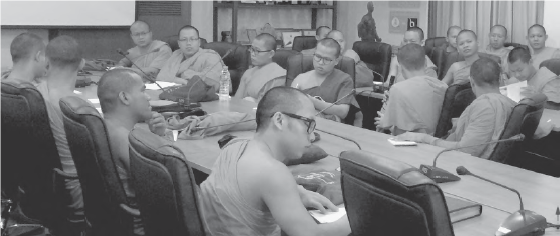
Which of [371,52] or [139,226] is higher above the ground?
[371,52]

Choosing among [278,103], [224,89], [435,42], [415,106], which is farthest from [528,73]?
[278,103]

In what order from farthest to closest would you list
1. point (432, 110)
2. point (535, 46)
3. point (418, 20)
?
point (418, 20) < point (535, 46) < point (432, 110)

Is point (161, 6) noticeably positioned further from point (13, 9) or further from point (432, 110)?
point (432, 110)

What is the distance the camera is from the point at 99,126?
2.45 meters

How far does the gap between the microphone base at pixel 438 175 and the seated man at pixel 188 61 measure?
3392 millimetres

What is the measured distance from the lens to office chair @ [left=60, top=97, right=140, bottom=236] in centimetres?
245

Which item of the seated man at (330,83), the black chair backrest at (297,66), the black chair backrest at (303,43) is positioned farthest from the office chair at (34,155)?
the black chair backrest at (303,43)

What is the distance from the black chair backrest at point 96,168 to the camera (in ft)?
8.04

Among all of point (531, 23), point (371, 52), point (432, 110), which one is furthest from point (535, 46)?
point (432, 110)

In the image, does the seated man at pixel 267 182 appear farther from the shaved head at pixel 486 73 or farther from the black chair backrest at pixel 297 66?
the black chair backrest at pixel 297 66

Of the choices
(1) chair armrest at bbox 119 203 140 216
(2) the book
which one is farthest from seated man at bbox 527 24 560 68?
(1) chair armrest at bbox 119 203 140 216

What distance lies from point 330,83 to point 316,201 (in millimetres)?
2480

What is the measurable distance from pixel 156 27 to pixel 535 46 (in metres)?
3.73

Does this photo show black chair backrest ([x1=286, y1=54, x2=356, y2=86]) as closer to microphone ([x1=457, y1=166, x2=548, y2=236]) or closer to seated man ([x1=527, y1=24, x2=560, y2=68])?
seated man ([x1=527, y1=24, x2=560, y2=68])
